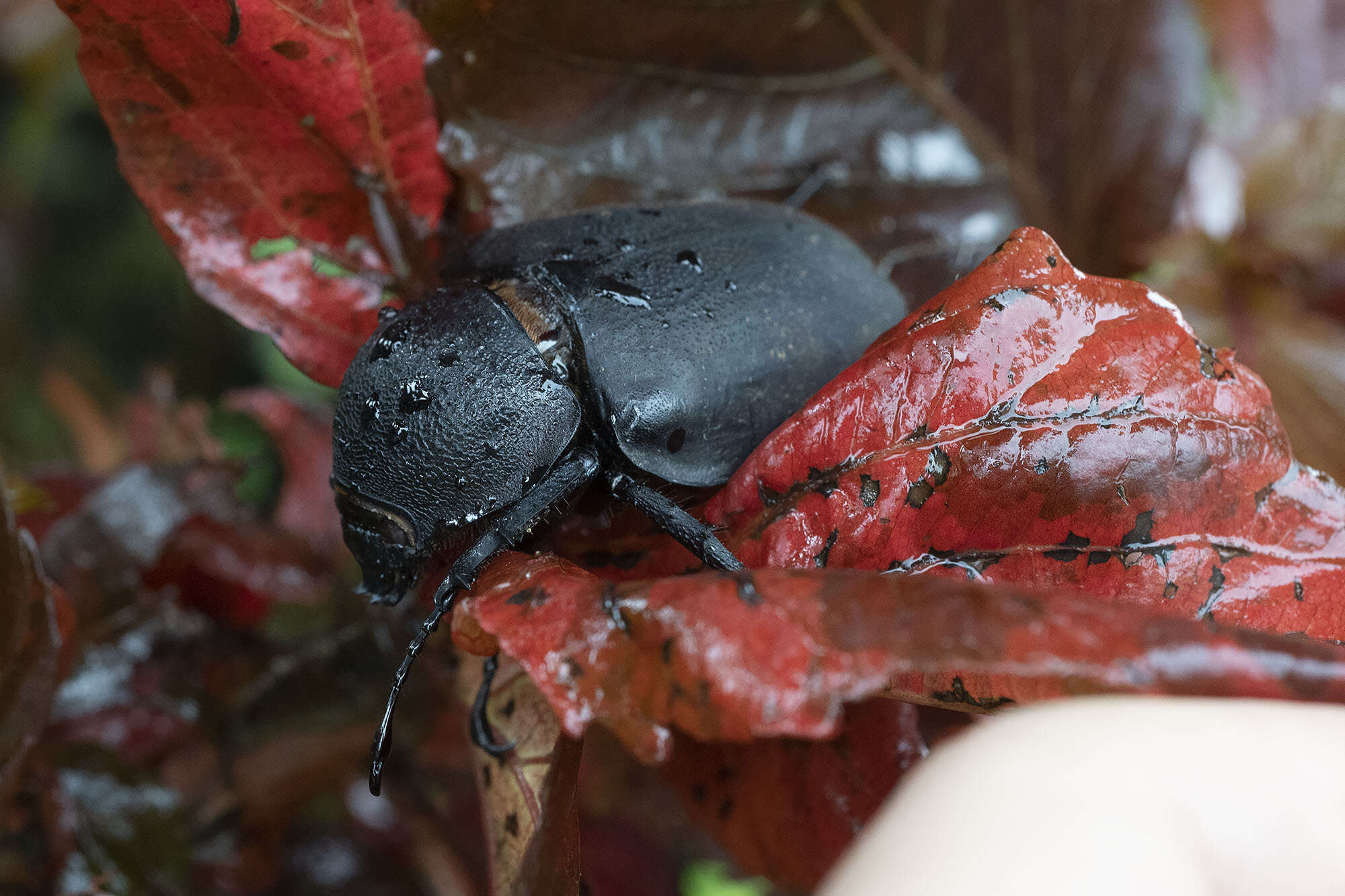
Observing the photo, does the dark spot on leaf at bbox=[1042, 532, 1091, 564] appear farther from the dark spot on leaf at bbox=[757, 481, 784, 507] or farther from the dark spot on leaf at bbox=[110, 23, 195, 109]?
the dark spot on leaf at bbox=[110, 23, 195, 109]

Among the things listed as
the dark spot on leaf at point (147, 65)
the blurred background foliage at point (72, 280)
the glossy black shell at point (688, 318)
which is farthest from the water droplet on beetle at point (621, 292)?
the blurred background foliage at point (72, 280)

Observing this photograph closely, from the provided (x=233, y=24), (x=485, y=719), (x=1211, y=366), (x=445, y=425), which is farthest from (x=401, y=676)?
(x=1211, y=366)

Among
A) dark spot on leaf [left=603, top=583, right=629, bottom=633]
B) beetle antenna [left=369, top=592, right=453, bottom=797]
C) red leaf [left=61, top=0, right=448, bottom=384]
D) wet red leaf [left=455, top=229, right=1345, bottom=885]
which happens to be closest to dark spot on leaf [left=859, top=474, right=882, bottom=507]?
wet red leaf [left=455, top=229, right=1345, bottom=885]

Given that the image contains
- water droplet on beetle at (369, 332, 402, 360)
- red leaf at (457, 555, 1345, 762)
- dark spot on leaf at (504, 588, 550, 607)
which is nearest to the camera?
red leaf at (457, 555, 1345, 762)

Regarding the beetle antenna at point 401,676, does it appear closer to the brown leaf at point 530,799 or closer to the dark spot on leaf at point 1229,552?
the brown leaf at point 530,799

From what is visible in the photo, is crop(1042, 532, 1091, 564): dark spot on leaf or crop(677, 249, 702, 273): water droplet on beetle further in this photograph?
crop(677, 249, 702, 273): water droplet on beetle

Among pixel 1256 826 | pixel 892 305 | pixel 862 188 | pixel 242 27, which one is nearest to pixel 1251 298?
pixel 862 188
